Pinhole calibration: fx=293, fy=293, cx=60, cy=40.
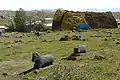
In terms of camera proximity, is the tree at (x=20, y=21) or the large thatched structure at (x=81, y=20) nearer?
the large thatched structure at (x=81, y=20)

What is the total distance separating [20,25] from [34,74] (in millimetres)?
67469

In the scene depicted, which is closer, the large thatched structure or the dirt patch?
the dirt patch

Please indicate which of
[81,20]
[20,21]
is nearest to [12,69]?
[81,20]

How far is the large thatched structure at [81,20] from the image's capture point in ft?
250

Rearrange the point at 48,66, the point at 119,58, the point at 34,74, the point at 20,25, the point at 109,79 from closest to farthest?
the point at 109,79, the point at 34,74, the point at 48,66, the point at 119,58, the point at 20,25

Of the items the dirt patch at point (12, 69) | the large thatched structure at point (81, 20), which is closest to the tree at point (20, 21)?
the large thatched structure at point (81, 20)

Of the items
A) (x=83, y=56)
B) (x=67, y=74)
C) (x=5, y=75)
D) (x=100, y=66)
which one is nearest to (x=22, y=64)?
(x=5, y=75)

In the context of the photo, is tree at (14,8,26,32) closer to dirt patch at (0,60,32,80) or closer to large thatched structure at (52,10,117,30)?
large thatched structure at (52,10,117,30)

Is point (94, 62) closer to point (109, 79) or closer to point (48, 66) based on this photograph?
point (48, 66)

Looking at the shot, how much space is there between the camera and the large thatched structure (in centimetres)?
7625

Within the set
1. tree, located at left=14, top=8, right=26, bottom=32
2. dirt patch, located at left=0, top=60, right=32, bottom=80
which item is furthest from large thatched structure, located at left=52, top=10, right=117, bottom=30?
dirt patch, located at left=0, top=60, right=32, bottom=80

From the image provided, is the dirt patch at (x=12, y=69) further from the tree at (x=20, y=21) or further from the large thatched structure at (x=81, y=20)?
the tree at (x=20, y=21)

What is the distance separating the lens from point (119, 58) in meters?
27.2

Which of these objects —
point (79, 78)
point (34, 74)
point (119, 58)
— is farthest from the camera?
point (119, 58)
